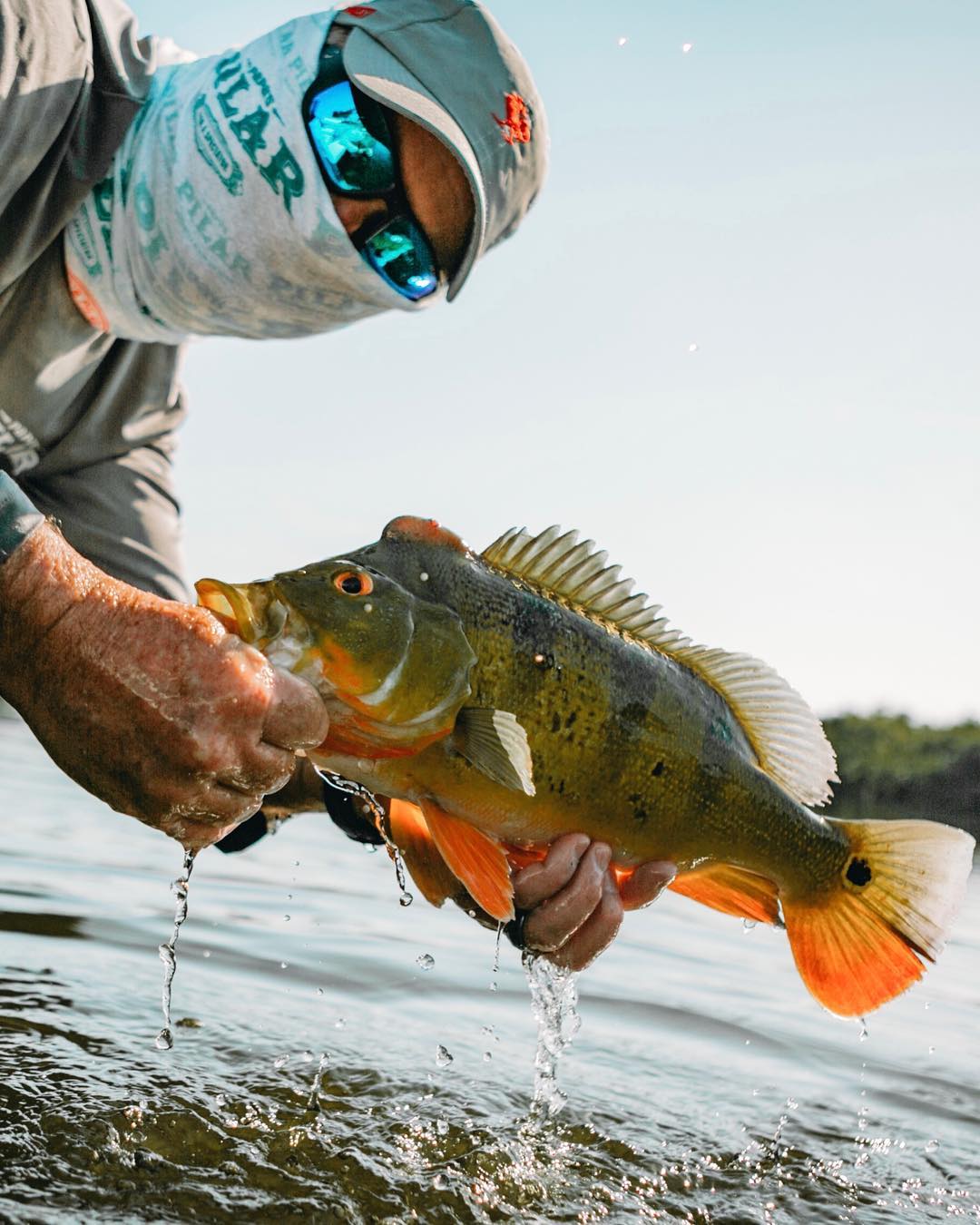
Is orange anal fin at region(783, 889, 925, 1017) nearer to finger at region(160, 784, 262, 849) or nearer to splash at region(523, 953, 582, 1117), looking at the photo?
splash at region(523, 953, 582, 1117)

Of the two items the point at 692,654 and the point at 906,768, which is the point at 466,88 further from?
the point at 906,768

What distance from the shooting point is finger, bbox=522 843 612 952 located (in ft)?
10.4

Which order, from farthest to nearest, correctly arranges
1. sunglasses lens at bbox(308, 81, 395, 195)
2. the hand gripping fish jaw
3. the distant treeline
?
the distant treeline, sunglasses lens at bbox(308, 81, 395, 195), the hand gripping fish jaw

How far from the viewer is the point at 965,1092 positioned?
4.63 m

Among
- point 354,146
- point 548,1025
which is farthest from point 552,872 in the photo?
point 354,146

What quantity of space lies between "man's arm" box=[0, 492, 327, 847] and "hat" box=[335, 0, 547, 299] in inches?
68.3

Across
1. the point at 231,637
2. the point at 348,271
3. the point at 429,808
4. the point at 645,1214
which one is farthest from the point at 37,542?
the point at 645,1214

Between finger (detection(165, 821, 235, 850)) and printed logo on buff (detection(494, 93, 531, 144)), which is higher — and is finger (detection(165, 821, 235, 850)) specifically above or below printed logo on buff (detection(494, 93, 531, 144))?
below

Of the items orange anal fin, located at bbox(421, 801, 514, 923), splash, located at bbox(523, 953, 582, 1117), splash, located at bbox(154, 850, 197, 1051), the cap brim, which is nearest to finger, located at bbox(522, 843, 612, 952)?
orange anal fin, located at bbox(421, 801, 514, 923)

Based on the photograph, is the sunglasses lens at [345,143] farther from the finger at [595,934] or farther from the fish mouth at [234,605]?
the finger at [595,934]

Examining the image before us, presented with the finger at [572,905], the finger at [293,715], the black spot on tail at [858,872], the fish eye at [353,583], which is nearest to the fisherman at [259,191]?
the finger at [572,905]

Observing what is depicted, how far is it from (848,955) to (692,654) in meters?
0.89

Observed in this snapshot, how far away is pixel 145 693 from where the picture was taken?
8.00 ft

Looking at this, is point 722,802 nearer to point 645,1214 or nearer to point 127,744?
point 645,1214
